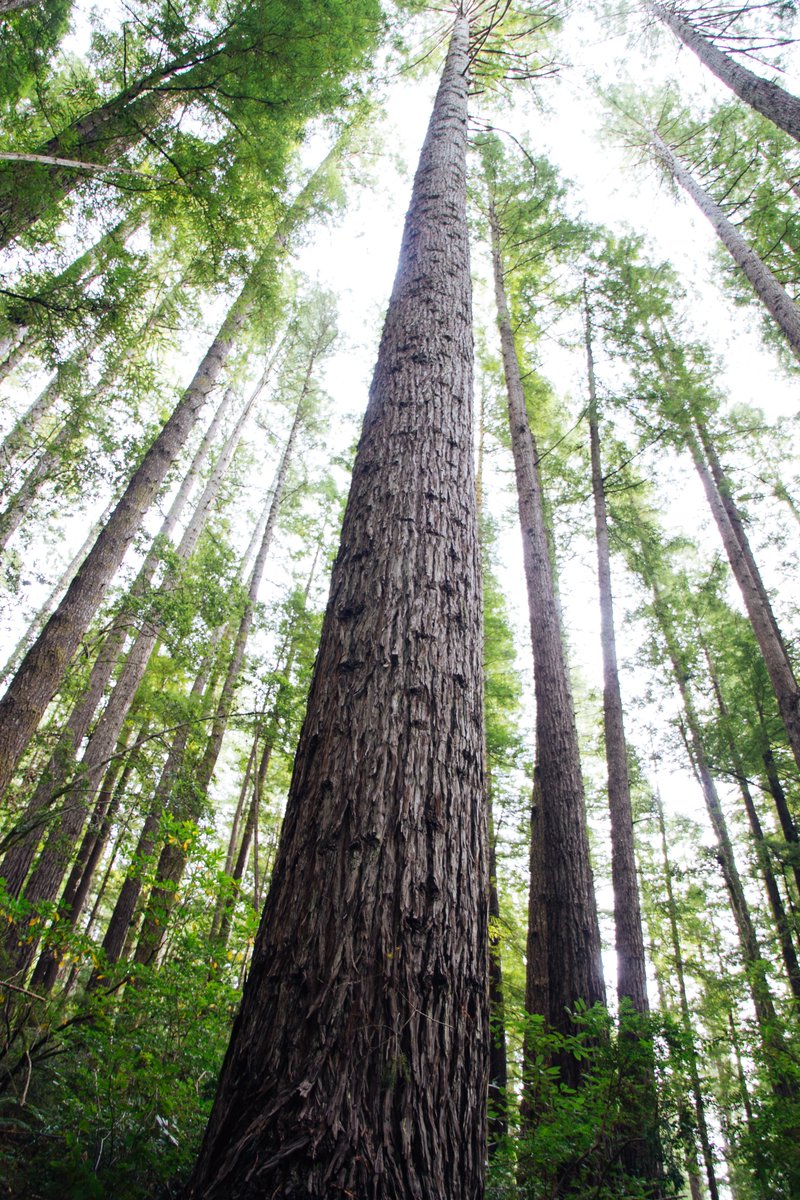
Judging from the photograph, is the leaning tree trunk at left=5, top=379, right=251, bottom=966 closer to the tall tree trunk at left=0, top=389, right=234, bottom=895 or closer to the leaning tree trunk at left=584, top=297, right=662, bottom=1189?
the tall tree trunk at left=0, top=389, right=234, bottom=895

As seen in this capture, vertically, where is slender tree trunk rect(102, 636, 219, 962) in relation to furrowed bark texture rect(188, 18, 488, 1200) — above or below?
above

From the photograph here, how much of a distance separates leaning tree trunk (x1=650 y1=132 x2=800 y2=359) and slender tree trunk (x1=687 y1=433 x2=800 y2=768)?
109 inches

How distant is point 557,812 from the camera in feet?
17.1

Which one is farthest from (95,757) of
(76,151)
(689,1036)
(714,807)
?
(714,807)

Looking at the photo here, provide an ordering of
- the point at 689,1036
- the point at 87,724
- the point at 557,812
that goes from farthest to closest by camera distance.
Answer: the point at 87,724 → the point at 557,812 → the point at 689,1036

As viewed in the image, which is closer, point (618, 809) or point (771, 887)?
point (618, 809)

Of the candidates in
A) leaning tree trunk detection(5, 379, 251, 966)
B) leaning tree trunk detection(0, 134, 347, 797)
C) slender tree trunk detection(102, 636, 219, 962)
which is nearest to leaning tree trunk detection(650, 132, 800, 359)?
leaning tree trunk detection(0, 134, 347, 797)

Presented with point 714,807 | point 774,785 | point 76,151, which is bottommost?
point 774,785

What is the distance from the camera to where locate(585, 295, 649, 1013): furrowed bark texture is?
20.4ft

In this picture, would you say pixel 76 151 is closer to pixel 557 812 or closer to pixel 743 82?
pixel 557 812

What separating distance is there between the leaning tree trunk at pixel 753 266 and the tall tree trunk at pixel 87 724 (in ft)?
31.6

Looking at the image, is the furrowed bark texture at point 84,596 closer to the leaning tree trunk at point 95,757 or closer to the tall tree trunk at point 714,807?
the leaning tree trunk at point 95,757

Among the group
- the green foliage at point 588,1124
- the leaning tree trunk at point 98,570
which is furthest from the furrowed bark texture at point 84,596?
the green foliage at point 588,1124

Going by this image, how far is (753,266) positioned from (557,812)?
9228 mm
